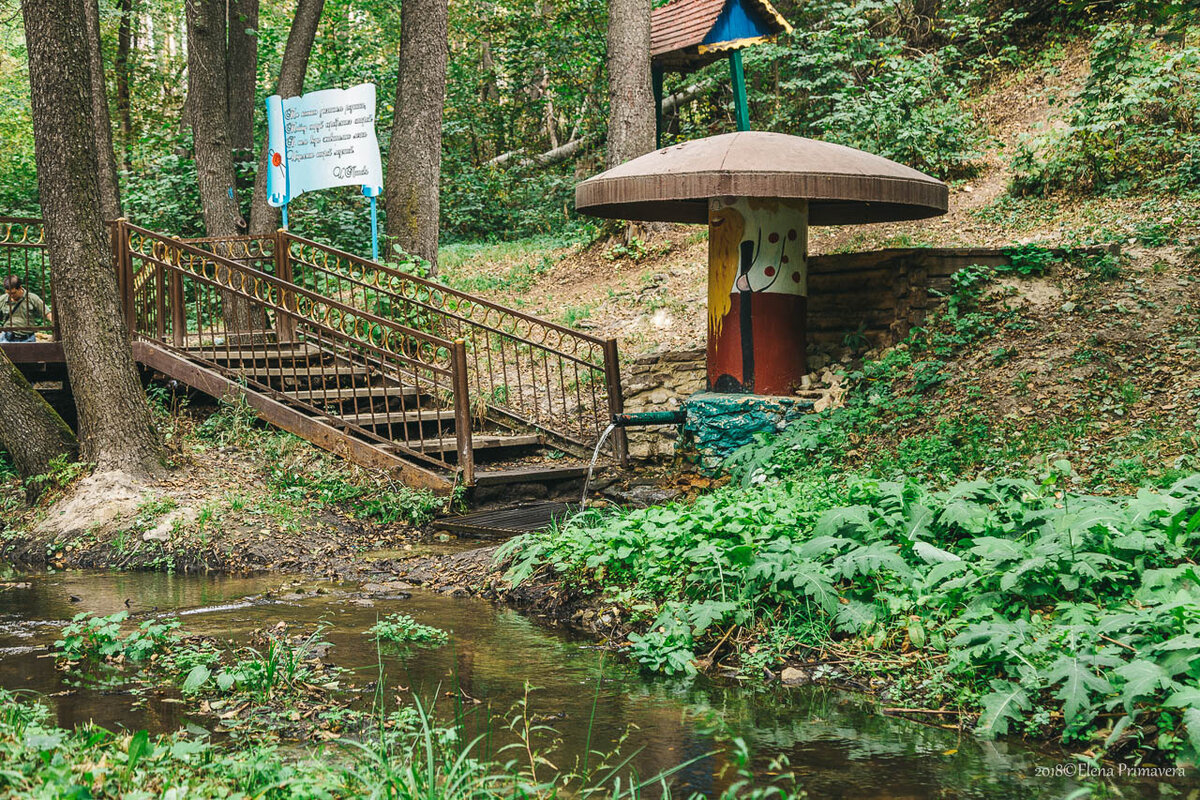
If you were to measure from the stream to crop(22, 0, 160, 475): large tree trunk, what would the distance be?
222 centimetres

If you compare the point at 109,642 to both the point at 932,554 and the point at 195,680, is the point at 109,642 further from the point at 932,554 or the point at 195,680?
the point at 932,554

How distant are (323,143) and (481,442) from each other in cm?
475

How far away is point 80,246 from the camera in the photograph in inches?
315

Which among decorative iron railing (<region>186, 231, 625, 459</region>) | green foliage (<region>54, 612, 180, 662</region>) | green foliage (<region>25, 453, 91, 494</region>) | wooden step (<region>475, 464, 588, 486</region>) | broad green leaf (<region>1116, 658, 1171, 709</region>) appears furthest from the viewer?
decorative iron railing (<region>186, 231, 625, 459</region>)

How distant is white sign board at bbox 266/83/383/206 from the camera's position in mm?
11234

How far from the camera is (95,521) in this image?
25.0 ft

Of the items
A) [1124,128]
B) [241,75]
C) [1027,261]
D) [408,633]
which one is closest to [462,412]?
[408,633]

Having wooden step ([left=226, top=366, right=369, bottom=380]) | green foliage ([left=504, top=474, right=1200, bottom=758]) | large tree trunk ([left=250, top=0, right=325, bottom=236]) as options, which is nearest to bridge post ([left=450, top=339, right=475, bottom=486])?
wooden step ([left=226, top=366, right=369, bottom=380])

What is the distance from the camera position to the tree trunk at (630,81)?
49.2 ft

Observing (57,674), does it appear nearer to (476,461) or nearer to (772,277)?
(476,461)

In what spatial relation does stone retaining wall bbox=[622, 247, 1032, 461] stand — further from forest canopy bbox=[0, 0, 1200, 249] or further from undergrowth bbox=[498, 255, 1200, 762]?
forest canopy bbox=[0, 0, 1200, 249]

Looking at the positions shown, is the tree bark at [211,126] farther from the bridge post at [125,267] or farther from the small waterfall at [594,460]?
the small waterfall at [594,460]

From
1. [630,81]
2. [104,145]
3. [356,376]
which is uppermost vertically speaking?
[630,81]

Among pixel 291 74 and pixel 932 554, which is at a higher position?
pixel 291 74
